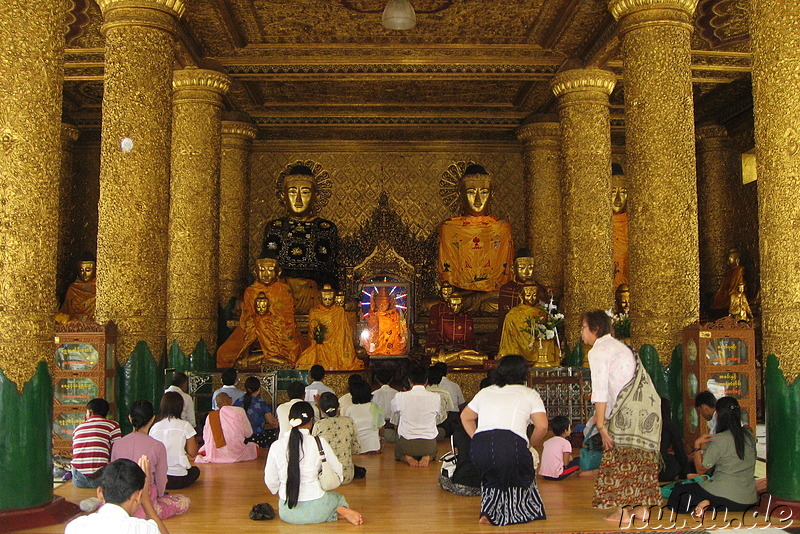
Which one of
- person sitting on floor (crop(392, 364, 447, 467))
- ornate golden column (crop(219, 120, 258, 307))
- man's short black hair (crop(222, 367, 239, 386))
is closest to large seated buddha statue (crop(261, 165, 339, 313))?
ornate golden column (crop(219, 120, 258, 307))

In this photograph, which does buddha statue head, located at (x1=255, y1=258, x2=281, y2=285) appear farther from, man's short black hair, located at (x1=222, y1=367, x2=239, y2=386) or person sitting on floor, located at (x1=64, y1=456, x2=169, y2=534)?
person sitting on floor, located at (x1=64, y1=456, x2=169, y2=534)

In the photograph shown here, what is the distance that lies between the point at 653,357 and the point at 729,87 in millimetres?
6921

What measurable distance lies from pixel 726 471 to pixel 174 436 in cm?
392

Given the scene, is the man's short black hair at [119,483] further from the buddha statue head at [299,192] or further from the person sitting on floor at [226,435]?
the buddha statue head at [299,192]

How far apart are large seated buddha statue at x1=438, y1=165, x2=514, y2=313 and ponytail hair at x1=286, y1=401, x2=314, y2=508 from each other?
10106 mm

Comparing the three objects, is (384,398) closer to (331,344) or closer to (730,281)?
(331,344)

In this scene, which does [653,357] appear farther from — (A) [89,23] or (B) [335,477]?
(A) [89,23]

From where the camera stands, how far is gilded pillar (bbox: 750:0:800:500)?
538 cm

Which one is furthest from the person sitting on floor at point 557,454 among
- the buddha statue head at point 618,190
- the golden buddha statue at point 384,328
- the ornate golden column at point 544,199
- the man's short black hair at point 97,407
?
the buddha statue head at point 618,190

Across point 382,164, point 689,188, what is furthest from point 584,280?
point 382,164

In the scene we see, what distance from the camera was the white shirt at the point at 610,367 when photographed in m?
5.01

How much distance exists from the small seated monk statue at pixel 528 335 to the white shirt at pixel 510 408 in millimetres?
6121

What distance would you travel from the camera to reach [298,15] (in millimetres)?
10203

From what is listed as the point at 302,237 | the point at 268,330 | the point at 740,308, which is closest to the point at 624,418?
the point at 268,330
